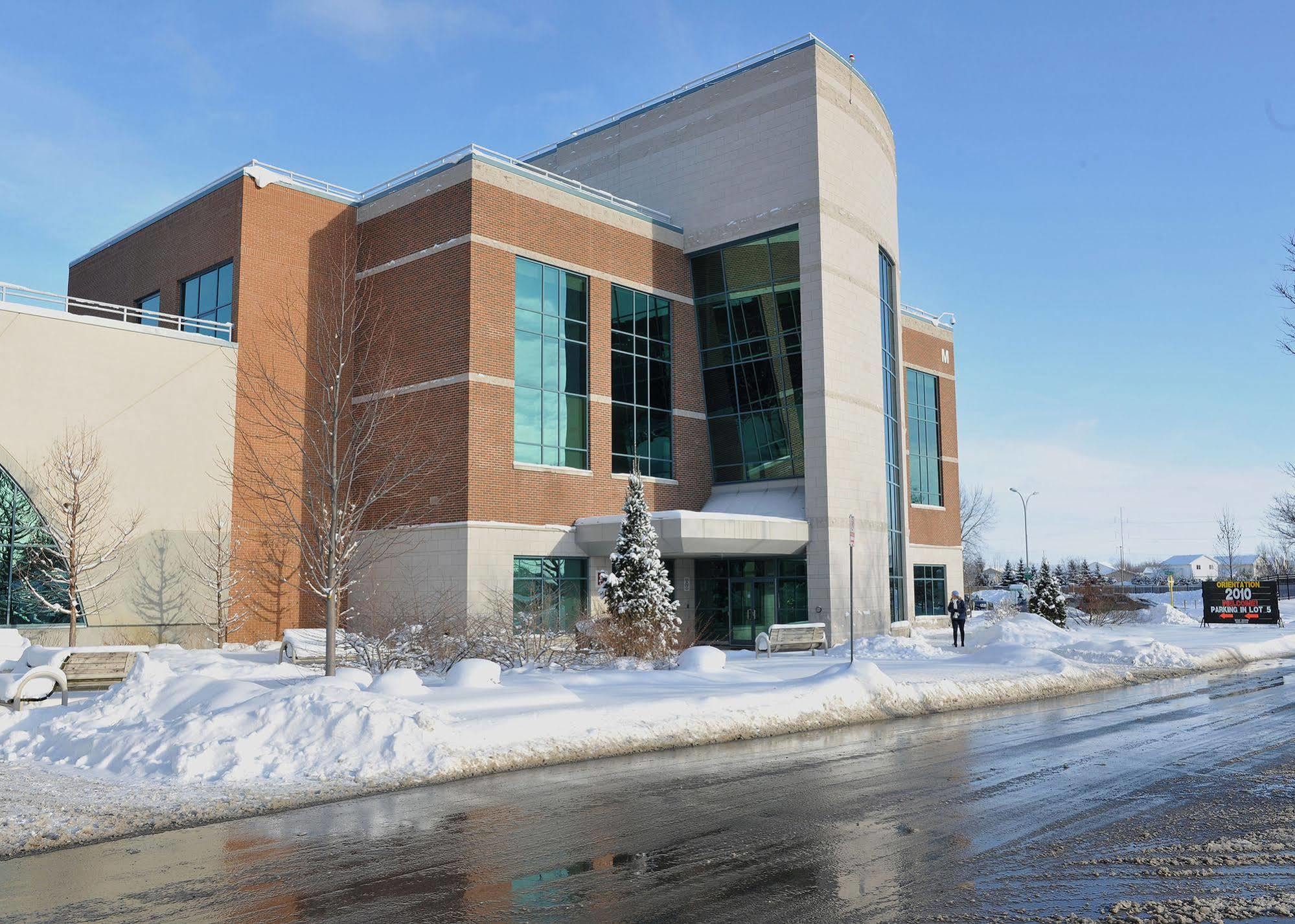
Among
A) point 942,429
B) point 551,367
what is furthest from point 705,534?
point 942,429

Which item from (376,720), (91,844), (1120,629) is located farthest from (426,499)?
(1120,629)

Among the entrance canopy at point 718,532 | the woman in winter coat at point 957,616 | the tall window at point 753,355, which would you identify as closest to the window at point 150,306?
the entrance canopy at point 718,532

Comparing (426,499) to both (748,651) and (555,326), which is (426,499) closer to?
(555,326)

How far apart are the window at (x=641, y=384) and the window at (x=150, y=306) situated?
1567cm

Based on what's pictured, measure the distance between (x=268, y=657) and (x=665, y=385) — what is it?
15.1 meters

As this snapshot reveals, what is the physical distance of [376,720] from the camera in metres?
10.9

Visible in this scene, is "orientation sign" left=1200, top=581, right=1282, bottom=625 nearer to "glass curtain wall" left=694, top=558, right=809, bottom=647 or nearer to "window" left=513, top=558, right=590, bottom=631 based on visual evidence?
"glass curtain wall" left=694, top=558, right=809, bottom=647

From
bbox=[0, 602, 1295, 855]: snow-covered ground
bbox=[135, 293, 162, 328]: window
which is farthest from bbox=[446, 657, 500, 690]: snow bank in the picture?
bbox=[135, 293, 162, 328]: window

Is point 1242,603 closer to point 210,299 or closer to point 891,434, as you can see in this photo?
point 891,434

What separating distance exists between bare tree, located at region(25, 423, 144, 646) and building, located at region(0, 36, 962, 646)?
1.98 m

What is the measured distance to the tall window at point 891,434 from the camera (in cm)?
3516

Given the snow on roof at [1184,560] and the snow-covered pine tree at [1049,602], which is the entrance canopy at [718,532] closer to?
the snow-covered pine tree at [1049,602]

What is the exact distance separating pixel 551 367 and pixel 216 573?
10998 millimetres

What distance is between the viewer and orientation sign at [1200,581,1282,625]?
39375 millimetres
